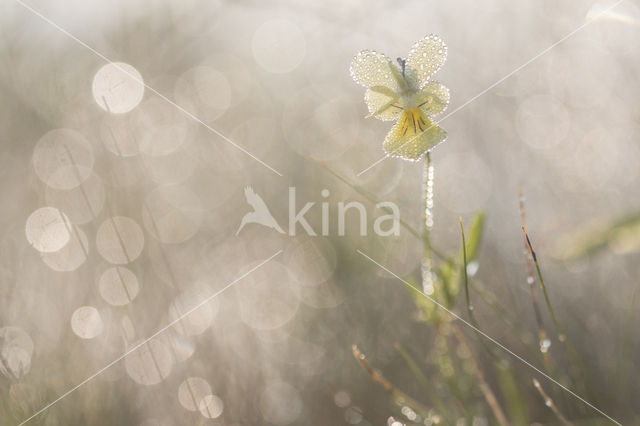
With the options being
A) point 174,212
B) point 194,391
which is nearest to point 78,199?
point 174,212

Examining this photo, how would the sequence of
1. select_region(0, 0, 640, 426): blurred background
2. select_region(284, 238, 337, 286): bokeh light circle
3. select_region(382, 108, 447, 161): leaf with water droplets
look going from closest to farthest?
select_region(382, 108, 447, 161): leaf with water droplets → select_region(0, 0, 640, 426): blurred background → select_region(284, 238, 337, 286): bokeh light circle

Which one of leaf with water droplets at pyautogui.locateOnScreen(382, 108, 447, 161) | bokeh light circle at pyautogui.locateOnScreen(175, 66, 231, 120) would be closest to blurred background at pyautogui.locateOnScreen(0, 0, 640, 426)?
bokeh light circle at pyautogui.locateOnScreen(175, 66, 231, 120)

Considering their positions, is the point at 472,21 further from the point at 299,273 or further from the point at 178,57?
the point at 178,57

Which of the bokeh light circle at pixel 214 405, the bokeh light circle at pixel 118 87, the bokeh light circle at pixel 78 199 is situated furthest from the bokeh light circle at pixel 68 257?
the bokeh light circle at pixel 214 405

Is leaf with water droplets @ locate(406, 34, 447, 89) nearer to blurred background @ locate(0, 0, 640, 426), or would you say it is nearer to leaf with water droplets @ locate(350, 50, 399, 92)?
leaf with water droplets @ locate(350, 50, 399, 92)

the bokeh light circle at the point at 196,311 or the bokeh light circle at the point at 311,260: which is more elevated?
the bokeh light circle at the point at 311,260

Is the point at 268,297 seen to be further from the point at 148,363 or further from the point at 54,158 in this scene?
the point at 54,158

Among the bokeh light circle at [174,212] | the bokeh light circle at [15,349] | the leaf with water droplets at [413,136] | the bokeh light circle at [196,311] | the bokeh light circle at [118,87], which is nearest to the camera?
the leaf with water droplets at [413,136]

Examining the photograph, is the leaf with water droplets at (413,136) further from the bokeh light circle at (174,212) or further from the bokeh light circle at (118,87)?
the bokeh light circle at (174,212)
